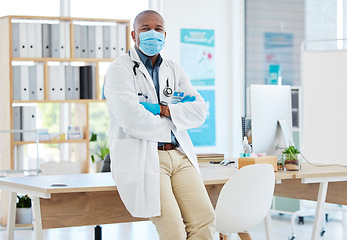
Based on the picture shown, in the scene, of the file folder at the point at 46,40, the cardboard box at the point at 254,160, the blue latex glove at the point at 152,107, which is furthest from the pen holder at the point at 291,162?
→ the file folder at the point at 46,40

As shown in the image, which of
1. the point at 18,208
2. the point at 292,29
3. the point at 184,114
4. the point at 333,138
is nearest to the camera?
the point at 184,114

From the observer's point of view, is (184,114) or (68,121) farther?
(68,121)

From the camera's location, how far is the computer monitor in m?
3.66

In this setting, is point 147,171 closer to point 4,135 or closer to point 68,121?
point 4,135

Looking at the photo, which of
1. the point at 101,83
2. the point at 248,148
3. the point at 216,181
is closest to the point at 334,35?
the point at 101,83

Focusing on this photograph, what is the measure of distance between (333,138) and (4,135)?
2990 millimetres

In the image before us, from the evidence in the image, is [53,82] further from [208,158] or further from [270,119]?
[270,119]

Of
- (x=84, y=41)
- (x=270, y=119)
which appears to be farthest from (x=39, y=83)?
(x=270, y=119)

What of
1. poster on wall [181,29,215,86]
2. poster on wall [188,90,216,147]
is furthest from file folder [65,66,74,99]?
poster on wall [188,90,216,147]

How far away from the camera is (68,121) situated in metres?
5.98

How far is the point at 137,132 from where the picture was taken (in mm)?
2719

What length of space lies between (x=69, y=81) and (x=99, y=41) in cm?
48

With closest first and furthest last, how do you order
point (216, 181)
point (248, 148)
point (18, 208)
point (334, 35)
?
point (216, 181), point (248, 148), point (18, 208), point (334, 35)

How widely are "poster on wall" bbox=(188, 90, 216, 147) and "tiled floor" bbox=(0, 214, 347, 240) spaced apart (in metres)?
1.39
